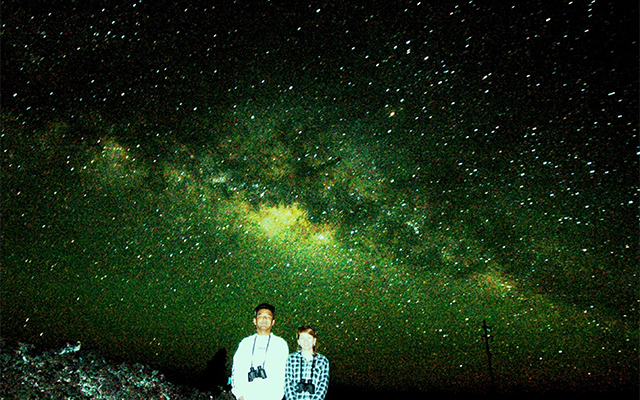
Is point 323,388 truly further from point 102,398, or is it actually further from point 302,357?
point 102,398

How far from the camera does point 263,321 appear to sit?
3104 millimetres

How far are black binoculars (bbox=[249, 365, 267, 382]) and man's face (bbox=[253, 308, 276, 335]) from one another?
0.89 ft

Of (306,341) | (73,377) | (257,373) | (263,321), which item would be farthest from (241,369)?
(73,377)

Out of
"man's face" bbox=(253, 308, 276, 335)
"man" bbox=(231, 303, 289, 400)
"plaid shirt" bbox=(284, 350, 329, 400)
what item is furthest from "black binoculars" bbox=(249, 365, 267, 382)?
"plaid shirt" bbox=(284, 350, 329, 400)

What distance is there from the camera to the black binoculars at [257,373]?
2947 mm

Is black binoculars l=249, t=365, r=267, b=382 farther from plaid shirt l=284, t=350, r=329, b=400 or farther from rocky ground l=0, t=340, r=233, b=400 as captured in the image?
rocky ground l=0, t=340, r=233, b=400

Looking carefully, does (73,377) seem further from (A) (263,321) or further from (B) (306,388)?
(A) (263,321)

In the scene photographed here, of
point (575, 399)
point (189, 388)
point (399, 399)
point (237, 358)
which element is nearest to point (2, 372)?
point (189, 388)

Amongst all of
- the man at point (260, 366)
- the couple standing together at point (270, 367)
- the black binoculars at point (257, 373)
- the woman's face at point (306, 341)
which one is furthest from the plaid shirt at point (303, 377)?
the black binoculars at point (257, 373)

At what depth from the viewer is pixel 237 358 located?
121 inches

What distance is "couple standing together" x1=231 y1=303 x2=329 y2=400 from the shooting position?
2963 millimetres

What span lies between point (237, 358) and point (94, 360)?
21.5 ft

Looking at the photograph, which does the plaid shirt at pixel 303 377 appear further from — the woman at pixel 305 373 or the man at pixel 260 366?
the man at pixel 260 366

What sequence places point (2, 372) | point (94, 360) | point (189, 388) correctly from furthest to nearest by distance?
point (189, 388)
point (94, 360)
point (2, 372)
